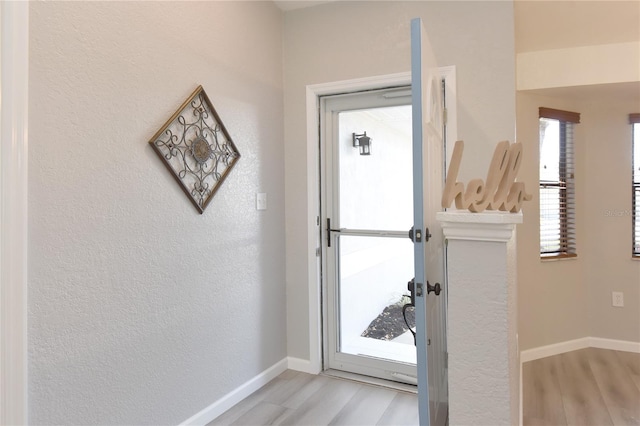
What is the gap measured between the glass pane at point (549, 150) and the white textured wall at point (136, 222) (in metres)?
2.32

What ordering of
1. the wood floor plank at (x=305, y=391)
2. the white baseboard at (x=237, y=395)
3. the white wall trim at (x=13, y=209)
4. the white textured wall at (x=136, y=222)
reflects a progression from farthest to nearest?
the wood floor plank at (x=305, y=391)
the white baseboard at (x=237, y=395)
the white textured wall at (x=136, y=222)
the white wall trim at (x=13, y=209)

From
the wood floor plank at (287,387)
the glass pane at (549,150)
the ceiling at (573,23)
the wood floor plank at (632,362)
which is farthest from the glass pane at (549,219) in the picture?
the wood floor plank at (287,387)

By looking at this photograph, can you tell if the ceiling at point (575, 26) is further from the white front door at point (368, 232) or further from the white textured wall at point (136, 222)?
the white textured wall at point (136, 222)

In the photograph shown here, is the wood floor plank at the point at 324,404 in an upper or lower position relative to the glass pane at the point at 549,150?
lower

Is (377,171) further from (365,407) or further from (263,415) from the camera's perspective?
(263,415)

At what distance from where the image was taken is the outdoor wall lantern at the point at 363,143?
2.86 m

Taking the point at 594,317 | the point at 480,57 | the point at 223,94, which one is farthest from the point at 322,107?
the point at 594,317

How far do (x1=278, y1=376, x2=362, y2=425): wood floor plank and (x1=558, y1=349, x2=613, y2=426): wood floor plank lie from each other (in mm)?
1281

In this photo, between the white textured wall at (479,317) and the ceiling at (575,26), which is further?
the ceiling at (575,26)

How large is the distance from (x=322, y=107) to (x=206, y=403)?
1997mm

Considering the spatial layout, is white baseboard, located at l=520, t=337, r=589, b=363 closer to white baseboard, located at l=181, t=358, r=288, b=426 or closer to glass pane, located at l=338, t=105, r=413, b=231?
glass pane, located at l=338, t=105, r=413, b=231

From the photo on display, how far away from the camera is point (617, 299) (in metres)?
3.54

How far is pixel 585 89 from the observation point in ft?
10.6

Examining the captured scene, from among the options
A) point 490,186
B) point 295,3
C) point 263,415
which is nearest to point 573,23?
point 295,3
